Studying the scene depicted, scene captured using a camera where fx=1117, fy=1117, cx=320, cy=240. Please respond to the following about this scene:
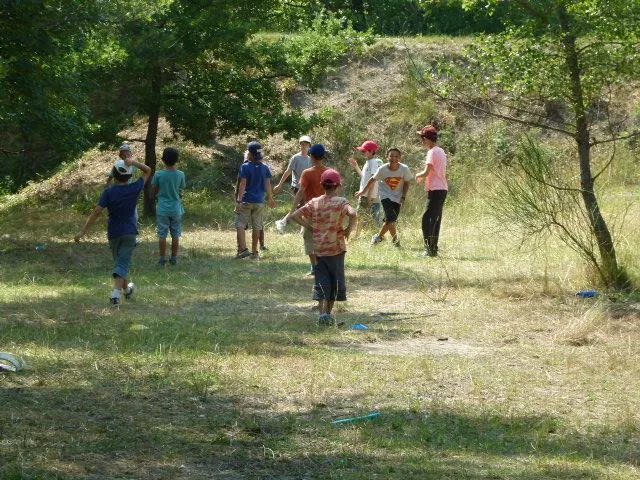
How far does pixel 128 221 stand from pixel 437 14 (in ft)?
90.6

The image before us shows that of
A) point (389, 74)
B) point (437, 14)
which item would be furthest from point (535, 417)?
point (437, 14)

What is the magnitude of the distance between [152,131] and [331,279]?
12.7m

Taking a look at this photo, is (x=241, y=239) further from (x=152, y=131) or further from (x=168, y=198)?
(x=152, y=131)

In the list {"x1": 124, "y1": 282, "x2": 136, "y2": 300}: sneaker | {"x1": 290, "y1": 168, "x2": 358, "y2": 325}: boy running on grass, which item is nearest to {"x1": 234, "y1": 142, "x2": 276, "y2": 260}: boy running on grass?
{"x1": 124, "y1": 282, "x2": 136, "y2": 300}: sneaker

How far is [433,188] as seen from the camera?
17.2 metres

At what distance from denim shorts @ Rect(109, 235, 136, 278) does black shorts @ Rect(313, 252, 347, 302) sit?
2.42 m

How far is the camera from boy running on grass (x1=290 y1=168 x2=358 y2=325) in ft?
36.7

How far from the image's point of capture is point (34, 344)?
979 centimetres

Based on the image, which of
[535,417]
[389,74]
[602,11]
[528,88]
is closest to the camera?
[535,417]

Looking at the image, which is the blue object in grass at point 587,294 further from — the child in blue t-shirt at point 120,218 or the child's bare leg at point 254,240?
the child's bare leg at point 254,240

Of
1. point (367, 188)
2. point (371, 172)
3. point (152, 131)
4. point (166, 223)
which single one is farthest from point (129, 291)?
point (152, 131)

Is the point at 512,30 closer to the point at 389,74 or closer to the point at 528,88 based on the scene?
the point at 528,88

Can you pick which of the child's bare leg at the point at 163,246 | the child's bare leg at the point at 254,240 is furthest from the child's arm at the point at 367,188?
the child's bare leg at the point at 163,246

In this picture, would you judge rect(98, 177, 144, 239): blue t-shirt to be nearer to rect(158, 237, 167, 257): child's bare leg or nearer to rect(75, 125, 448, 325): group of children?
rect(75, 125, 448, 325): group of children
